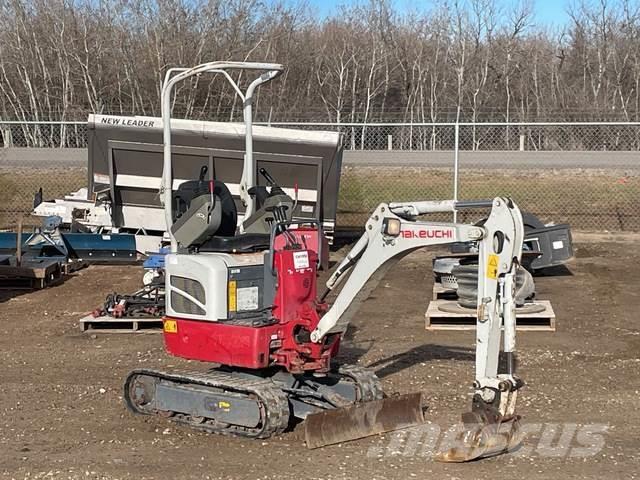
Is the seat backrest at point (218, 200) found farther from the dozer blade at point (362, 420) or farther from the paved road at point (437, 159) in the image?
the paved road at point (437, 159)

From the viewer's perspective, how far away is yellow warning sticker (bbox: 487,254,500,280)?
226 inches

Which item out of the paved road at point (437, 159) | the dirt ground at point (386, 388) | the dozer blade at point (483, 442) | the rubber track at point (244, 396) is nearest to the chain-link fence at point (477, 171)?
the paved road at point (437, 159)

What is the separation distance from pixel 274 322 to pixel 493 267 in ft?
5.37

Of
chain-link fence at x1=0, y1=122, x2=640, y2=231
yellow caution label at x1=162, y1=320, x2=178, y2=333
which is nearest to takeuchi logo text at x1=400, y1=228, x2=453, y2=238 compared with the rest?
yellow caution label at x1=162, y1=320, x2=178, y2=333

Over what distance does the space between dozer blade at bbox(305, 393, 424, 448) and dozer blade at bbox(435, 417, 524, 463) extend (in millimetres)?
617

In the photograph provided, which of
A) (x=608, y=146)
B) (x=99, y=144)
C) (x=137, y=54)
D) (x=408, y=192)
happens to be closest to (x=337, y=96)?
(x=137, y=54)

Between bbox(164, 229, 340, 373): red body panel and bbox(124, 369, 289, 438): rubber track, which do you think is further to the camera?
bbox(164, 229, 340, 373): red body panel

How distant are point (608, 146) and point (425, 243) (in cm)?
2206

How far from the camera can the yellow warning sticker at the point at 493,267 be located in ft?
18.9

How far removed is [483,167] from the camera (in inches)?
968

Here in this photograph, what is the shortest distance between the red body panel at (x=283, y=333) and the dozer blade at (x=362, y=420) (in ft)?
1.43

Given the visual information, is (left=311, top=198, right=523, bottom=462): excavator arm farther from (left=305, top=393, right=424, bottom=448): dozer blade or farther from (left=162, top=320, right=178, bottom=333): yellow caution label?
(left=162, top=320, right=178, bottom=333): yellow caution label

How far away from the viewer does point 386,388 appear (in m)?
7.95

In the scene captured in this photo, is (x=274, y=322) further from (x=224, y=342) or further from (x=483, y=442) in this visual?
(x=483, y=442)
